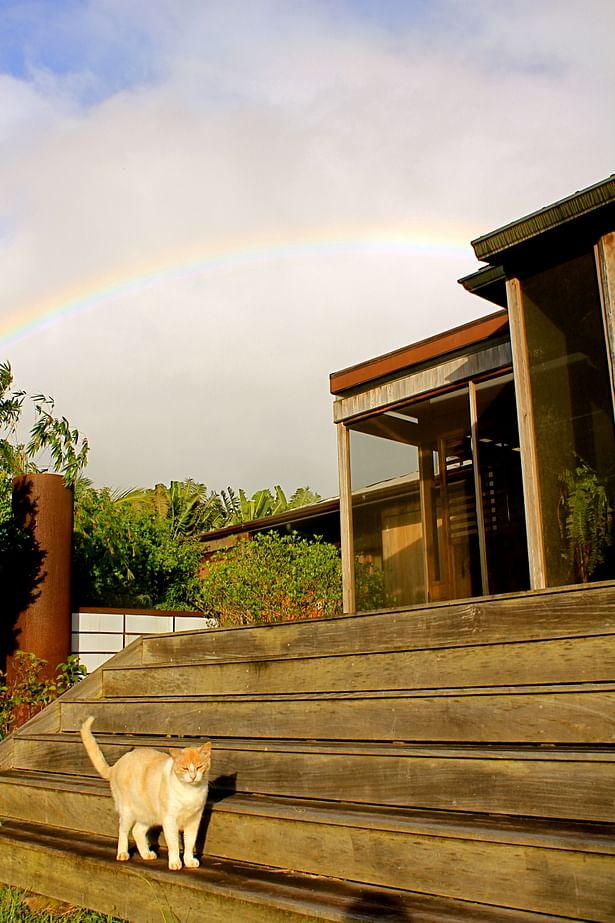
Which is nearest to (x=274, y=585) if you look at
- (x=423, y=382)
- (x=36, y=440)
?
(x=36, y=440)

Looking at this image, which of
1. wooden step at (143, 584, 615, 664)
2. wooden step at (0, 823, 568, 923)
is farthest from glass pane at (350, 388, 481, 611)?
wooden step at (0, 823, 568, 923)

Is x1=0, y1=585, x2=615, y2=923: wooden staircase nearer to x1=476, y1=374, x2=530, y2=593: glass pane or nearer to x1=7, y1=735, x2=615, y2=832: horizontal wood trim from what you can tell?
x1=7, y1=735, x2=615, y2=832: horizontal wood trim

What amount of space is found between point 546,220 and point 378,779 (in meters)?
3.70

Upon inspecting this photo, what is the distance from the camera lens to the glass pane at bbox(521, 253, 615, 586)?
487 centimetres

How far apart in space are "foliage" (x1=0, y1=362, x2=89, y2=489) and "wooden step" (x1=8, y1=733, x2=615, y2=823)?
4.23 m

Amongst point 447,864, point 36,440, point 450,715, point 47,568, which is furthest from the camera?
point 36,440

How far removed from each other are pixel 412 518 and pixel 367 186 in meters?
8.32

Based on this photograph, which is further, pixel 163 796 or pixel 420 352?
pixel 420 352

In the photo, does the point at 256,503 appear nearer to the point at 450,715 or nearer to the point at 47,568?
the point at 47,568

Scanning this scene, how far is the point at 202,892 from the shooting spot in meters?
2.77

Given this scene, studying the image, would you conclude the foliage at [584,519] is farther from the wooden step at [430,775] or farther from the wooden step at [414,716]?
the wooden step at [430,775]

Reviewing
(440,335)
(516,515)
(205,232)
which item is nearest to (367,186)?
(205,232)

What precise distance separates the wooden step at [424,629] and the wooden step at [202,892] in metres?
1.26

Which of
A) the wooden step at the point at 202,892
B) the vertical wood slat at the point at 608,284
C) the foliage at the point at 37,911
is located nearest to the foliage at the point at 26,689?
the wooden step at the point at 202,892
